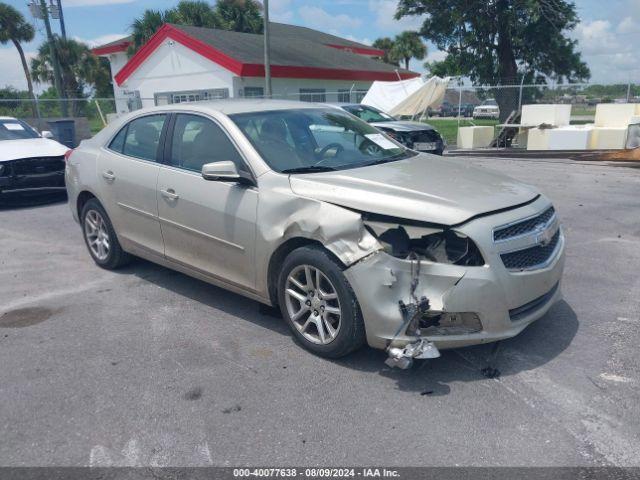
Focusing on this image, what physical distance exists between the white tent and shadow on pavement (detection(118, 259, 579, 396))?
54.9 ft

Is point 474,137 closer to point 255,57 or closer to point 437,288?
point 255,57

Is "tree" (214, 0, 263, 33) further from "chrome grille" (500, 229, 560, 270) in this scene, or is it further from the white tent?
"chrome grille" (500, 229, 560, 270)

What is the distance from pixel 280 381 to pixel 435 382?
3.19 feet

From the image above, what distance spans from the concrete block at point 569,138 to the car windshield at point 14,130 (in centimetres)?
1291

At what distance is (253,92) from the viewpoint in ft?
84.5

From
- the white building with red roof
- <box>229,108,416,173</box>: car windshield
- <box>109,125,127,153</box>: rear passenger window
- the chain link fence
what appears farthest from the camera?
the white building with red roof

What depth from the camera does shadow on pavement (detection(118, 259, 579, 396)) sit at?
3434mm

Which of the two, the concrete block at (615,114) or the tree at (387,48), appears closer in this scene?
the concrete block at (615,114)

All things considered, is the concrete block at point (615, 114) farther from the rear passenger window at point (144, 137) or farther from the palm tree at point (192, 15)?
the palm tree at point (192, 15)

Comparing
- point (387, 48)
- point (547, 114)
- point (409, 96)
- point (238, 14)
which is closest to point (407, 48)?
point (387, 48)

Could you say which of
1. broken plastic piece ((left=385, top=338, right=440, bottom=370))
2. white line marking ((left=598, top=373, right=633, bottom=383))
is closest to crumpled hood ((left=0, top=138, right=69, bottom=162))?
broken plastic piece ((left=385, top=338, right=440, bottom=370))

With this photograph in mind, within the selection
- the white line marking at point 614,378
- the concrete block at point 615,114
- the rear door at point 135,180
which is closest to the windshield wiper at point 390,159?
the rear door at point 135,180

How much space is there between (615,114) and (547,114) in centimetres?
175

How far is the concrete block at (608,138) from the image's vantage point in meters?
14.4
